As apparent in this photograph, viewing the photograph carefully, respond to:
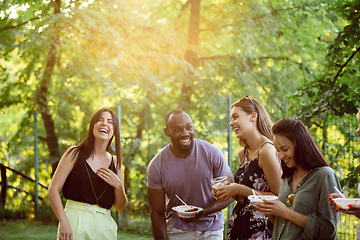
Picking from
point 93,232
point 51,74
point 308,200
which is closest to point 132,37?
point 51,74

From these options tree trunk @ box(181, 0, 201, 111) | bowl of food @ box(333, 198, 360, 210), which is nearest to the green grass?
bowl of food @ box(333, 198, 360, 210)

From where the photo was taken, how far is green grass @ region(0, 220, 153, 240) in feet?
22.2

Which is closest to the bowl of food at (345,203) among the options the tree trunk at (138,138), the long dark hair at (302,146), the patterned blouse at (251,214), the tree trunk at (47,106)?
the long dark hair at (302,146)

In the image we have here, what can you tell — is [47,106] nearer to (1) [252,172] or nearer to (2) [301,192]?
(1) [252,172]

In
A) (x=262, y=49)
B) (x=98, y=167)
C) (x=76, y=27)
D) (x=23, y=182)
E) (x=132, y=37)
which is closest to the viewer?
(x=98, y=167)

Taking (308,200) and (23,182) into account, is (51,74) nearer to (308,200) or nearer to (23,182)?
(23,182)

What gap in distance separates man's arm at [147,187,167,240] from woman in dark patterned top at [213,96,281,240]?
2.10ft

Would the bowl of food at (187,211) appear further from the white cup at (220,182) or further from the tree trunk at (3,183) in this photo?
the tree trunk at (3,183)

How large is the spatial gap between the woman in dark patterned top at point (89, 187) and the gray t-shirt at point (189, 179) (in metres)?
0.43

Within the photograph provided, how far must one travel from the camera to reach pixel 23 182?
8.80 metres

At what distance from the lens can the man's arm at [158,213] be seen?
3172 millimetres

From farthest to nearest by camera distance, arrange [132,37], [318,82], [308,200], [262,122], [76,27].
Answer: [132,37]
[76,27]
[318,82]
[262,122]
[308,200]

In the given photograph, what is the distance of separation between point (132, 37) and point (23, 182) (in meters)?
4.87

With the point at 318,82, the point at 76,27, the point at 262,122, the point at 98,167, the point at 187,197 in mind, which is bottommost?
the point at 187,197
